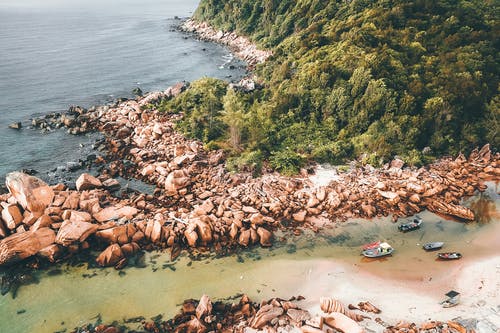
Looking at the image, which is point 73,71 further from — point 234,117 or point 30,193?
point 234,117

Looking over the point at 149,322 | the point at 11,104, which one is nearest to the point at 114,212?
the point at 149,322

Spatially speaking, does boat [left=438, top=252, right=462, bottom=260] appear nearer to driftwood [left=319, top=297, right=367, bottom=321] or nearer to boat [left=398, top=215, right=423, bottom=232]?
boat [left=398, top=215, right=423, bottom=232]

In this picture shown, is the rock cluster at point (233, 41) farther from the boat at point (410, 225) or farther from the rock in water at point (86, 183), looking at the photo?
the boat at point (410, 225)

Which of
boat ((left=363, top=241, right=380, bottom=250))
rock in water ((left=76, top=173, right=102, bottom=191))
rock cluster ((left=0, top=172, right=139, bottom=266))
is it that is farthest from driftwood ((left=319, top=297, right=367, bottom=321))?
rock in water ((left=76, top=173, right=102, bottom=191))

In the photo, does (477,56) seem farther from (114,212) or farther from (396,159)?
(114,212)

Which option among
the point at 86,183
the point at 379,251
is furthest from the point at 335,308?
the point at 86,183
